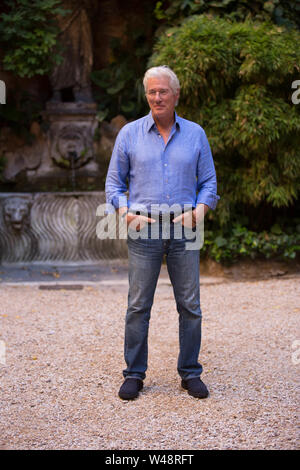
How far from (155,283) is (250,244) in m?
3.31

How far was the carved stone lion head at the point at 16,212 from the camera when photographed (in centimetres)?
680

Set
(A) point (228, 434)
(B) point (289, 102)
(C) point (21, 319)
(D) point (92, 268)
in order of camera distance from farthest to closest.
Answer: (D) point (92, 268), (B) point (289, 102), (C) point (21, 319), (A) point (228, 434)

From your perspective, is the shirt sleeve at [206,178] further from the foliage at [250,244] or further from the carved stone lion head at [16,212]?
the carved stone lion head at [16,212]

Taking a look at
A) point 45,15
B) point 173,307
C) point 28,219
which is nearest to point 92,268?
point 28,219

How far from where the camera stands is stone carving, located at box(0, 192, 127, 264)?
23.0ft

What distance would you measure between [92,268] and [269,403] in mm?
4267

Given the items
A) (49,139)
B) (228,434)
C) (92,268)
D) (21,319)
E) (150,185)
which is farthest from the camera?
(49,139)

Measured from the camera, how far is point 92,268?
6844 mm

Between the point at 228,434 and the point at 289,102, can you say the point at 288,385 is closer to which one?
the point at 228,434

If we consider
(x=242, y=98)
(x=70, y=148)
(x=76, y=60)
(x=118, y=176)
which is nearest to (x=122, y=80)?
(x=76, y=60)

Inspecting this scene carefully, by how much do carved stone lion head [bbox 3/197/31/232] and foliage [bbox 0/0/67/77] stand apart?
172cm

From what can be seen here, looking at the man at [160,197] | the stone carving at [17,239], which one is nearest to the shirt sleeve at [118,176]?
the man at [160,197]

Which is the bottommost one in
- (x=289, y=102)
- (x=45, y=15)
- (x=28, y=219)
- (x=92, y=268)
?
(x=92, y=268)

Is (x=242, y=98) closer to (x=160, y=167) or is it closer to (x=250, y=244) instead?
(x=250, y=244)
